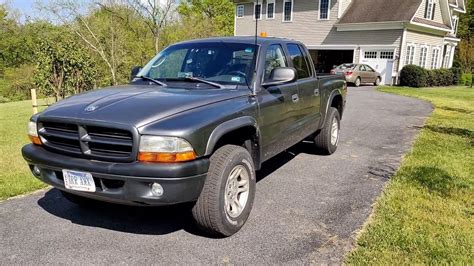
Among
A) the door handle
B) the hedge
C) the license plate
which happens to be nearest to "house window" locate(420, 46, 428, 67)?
the hedge

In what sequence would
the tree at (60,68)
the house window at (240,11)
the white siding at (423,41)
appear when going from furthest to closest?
1. the house window at (240,11)
2. the white siding at (423,41)
3. the tree at (60,68)

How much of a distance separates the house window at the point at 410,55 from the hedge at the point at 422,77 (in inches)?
48.8

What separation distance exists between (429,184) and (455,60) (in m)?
36.8

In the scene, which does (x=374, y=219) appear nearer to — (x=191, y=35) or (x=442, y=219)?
(x=442, y=219)

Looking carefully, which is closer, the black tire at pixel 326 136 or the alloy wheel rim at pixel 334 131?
the black tire at pixel 326 136

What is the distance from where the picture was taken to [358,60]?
25.6 metres

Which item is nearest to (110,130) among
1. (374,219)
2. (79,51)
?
(374,219)

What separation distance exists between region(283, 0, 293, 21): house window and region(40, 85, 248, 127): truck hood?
26443 mm

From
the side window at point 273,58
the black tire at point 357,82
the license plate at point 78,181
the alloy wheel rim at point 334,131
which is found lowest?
the black tire at point 357,82

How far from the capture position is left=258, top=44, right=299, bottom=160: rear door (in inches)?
167

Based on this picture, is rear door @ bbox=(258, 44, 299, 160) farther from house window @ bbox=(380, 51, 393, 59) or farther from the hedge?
house window @ bbox=(380, 51, 393, 59)

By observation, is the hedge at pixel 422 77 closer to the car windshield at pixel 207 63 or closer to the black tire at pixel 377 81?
the black tire at pixel 377 81

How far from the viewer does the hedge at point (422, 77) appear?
23.5m

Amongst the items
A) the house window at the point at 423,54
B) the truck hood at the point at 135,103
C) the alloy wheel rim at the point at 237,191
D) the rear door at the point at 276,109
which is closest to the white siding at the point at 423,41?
the house window at the point at 423,54
